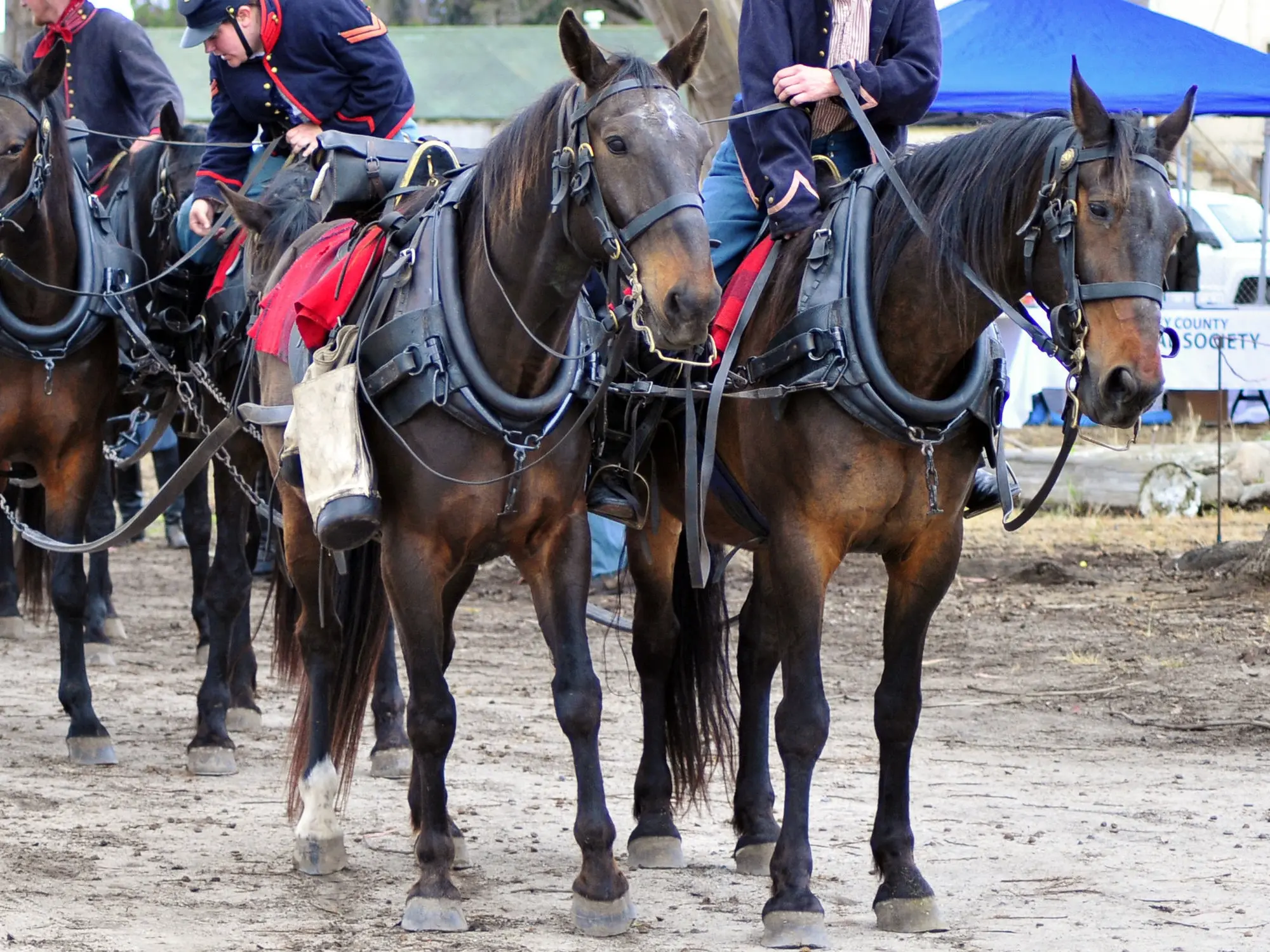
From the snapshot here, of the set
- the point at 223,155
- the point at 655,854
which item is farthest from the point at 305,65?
the point at 655,854

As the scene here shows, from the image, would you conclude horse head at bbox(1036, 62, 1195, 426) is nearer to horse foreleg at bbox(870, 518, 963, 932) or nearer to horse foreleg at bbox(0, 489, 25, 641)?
horse foreleg at bbox(870, 518, 963, 932)

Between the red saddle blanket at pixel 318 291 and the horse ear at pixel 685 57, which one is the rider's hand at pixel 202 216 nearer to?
the red saddle blanket at pixel 318 291

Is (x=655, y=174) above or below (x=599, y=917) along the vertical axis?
above

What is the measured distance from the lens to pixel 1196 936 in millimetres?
4242

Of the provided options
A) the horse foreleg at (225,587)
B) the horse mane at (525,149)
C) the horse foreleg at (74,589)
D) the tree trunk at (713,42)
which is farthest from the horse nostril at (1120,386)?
the tree trunk at (713,42)

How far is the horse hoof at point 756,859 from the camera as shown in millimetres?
5105

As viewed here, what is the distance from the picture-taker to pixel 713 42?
1053 cm

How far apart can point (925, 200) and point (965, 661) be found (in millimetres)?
4262

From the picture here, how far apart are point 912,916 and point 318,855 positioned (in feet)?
5.63

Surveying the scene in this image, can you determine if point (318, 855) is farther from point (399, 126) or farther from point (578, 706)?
point (399, 126)

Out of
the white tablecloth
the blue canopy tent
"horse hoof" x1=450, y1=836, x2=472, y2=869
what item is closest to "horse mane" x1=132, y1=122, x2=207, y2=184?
"horse hoof" x1=450, y1=836, x2=472, y2=869

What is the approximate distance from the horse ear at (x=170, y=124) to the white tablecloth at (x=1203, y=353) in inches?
283

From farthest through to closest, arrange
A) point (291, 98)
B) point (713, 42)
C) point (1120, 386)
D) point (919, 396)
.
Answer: point (713, 42), point (291, 98), point (919, 396), point (1120, 386)

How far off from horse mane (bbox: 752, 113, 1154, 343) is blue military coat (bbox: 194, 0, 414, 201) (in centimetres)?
214
